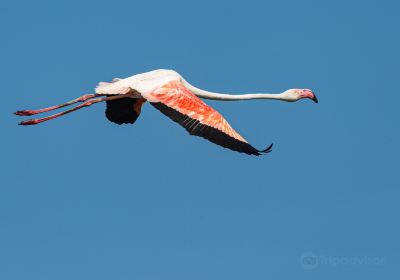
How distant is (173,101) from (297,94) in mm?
5357

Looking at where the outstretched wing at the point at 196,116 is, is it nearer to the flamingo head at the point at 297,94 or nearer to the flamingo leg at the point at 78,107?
the flamingo leg at the point at 78,107

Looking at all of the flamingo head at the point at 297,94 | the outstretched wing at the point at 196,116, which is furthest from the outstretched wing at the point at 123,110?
the flamingo head at the point at 297,94

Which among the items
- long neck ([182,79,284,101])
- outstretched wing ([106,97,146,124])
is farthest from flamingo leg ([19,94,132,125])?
long neck ([182,79,284,101])

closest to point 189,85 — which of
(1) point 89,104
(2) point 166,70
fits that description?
(2) point 166,70

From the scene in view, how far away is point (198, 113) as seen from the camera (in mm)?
28656

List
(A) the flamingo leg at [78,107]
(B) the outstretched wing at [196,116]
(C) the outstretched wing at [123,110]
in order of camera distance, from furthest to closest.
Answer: (C) the outstretched wing at [123,110], (A) the flamingo leg at [78,107], (B) the outstretched wing at [196,116]

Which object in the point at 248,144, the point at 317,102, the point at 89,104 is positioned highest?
the point at 317,102

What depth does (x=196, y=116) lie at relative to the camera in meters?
28.6

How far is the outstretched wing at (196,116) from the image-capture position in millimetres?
27766

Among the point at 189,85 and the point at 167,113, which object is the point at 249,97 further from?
the point at 167,113

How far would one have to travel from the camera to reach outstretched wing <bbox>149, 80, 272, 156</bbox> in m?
27.8

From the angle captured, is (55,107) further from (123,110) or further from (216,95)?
(216,95)

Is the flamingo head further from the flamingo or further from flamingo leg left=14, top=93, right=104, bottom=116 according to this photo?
flamingo leg left=14, top=93, right=104, bottom=116

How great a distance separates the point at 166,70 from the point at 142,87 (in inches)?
57.4
